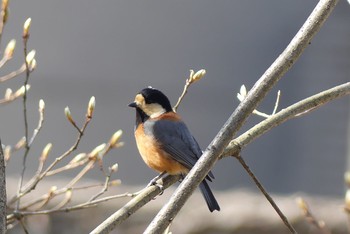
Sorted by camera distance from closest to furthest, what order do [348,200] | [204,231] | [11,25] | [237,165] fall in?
1. [348,200]
2. [204,231]
3. [11,25]
4. [237,165]

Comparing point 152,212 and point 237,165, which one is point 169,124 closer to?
point 152,212

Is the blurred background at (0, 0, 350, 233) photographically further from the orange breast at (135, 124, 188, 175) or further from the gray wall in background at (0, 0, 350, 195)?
the orange breast at (135, 124, 188, 175)

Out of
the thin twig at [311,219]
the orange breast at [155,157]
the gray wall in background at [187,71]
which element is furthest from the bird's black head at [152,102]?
the gray wall in background at [187,71]

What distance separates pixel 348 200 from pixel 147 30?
7.12 metres

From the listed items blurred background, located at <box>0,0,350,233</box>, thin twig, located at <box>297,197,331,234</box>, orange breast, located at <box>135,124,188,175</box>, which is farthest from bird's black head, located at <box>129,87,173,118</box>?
blurred background, located at <box>0,0,350,233</box>

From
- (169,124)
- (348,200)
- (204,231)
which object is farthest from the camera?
(204,231)

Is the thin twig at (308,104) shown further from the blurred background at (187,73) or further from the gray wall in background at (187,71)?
the gray wall in background at (187,71)

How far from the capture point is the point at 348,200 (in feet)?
9.25

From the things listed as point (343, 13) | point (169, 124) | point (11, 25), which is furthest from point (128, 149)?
point (169, 124)

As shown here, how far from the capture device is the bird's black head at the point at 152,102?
442cm

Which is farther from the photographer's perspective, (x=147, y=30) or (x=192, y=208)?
(x=147, y=30)

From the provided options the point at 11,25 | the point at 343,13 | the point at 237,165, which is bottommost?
the point at 237,165

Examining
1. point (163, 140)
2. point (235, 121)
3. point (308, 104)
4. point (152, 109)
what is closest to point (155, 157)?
point (163, 140)

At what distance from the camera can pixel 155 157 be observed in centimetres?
415
